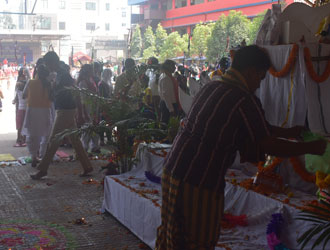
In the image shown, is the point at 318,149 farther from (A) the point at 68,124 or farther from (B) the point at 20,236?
(A) the point at 68,124

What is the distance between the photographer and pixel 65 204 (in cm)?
602

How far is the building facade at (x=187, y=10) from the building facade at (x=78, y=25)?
12.3 ft

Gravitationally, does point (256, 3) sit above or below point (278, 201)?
above

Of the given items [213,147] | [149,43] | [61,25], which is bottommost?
[213,147]

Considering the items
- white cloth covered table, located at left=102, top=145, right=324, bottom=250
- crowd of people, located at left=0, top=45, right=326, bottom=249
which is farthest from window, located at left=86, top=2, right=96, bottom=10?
crowd of people, located at left=0, top=45, right=326, bottom=249

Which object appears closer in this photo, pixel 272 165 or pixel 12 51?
pixel 272 165

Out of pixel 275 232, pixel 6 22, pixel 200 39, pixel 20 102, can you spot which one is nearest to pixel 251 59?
pixel 275 232

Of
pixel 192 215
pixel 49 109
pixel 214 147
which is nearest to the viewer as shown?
pixel 214 147

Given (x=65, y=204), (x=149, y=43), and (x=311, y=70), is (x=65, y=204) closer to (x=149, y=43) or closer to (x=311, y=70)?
(x=311, y=70)

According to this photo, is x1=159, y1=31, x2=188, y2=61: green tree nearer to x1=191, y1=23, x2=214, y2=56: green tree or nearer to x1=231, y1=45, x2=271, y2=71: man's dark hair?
x1=191, y1=23, x2=214, y2=56: green tree

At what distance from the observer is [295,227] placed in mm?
3682

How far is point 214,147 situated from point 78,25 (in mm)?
62527

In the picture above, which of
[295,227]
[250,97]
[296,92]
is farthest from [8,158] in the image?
[250,97]

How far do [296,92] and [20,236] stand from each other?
3.35m
